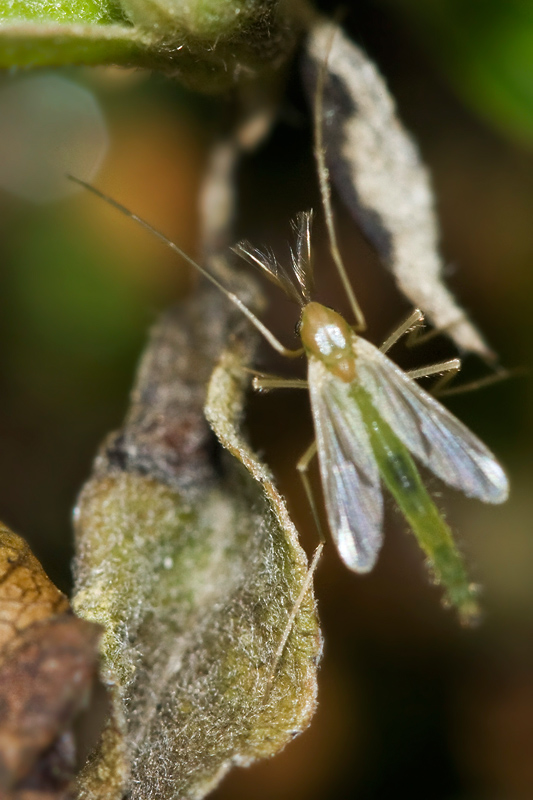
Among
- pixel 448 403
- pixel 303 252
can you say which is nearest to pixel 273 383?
pixel 303 252

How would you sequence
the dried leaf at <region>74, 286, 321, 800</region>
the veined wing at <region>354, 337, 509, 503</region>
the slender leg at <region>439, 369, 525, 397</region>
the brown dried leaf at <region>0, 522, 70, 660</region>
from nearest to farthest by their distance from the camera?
1. the brown dried leaf at <region>0, 522, 70, 660</region>
2. the dried leaf at <region>74, 286, 321, 800</region>
3. the veined wing at <region>354, 337, 509, 503</region>
4. the slender leg at <region>439, 369, 525, 397</region>

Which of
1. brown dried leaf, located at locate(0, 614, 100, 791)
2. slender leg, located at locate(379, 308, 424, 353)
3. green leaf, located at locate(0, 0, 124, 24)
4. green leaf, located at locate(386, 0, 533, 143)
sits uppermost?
green leaf, located at locate(0, 0, 124, 24)

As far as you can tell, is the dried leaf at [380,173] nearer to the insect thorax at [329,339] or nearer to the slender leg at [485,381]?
the insect thorax at [329,339]

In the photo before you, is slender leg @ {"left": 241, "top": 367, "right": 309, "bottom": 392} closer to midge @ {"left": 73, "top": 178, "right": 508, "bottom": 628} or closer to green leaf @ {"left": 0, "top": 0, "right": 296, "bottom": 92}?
midge @ {"left": 73, "top": 178, "right": 508, "bottom": 628}

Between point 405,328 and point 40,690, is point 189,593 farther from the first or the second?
point 405,328

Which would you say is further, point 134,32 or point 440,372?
point 440,372

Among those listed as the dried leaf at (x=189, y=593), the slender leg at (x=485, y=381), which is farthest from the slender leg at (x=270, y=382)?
the slender leg at (x=485, y=381)

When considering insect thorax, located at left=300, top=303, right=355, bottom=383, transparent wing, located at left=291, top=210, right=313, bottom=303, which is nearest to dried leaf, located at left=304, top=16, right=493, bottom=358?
transparent wing, located at left=291, top=210, right=313, bottom=303
